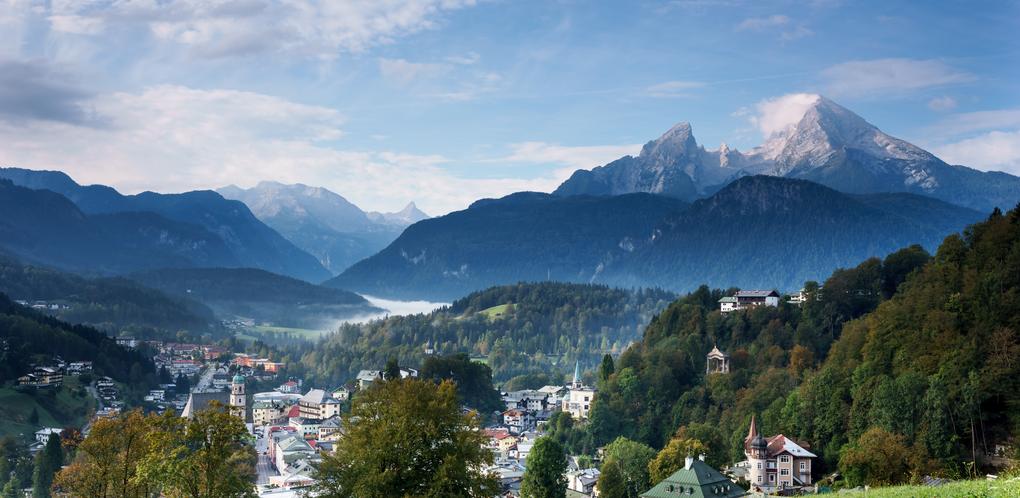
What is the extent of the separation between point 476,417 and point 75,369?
124206 mm

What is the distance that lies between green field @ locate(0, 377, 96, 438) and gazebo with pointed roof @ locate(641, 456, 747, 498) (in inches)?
2997

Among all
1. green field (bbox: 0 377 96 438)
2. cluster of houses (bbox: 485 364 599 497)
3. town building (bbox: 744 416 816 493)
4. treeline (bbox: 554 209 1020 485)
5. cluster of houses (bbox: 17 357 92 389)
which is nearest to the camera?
treeline (bbox: 554 209 1020 485)

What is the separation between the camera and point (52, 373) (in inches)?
5438

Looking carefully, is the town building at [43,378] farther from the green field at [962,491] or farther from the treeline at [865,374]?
the green field at [962,491]

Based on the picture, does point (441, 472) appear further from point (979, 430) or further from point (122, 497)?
point (979, 430)

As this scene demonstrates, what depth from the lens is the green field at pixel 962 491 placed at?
25547mm

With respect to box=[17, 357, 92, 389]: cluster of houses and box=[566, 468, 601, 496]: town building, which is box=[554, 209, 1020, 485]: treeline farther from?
box=[17, 357, 92, 389]: cluster of houses

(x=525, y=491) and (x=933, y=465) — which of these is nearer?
(x=933, y=465)

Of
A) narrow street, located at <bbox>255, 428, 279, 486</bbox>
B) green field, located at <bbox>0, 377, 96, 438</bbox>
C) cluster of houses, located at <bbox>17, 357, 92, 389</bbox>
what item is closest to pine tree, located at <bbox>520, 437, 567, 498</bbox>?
narrow street, located at <bbox>255, 428, 279, 486</bbox>

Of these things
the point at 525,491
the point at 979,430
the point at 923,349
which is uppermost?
the point at 923,349

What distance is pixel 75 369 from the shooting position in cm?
14675

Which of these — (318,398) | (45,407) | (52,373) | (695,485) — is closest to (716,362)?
(695,485)

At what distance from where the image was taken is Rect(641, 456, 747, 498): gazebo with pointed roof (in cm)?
5538

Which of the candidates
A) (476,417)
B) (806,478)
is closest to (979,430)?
(806,478)
